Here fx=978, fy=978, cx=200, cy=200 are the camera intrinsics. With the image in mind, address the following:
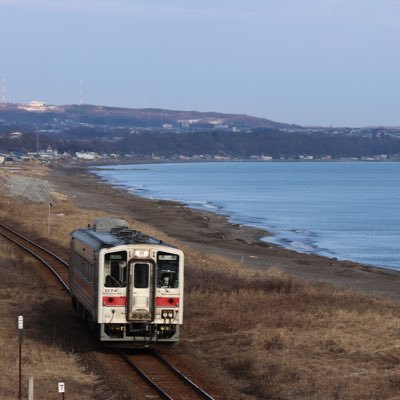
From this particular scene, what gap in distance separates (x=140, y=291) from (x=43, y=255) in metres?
21.5

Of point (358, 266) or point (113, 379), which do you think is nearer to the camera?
point (113, 379)

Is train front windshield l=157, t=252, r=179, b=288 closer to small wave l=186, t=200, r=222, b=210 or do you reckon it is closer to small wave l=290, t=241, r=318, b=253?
small wave l=290, t=241, r=318, b=253

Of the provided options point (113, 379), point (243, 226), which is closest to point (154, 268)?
point (113, 379)

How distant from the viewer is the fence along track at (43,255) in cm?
3631

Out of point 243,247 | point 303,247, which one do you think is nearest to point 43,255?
point 243,247

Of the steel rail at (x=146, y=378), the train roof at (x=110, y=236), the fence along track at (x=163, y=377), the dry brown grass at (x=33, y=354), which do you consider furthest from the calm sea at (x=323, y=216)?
the steel rail at (x=146, y=378)

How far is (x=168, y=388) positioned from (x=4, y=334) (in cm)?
743

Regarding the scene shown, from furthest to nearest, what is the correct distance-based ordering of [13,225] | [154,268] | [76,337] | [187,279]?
[13,225], [187,279], [76,337], [154,268]

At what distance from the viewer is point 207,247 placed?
61750 mm

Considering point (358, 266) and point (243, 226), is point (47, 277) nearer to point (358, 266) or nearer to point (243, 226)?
point (358, 266)

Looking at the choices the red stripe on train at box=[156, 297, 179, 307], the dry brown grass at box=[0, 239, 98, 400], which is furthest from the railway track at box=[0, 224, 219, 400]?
Answer: the red stripe on train at box=[156, 297, 179, 307]

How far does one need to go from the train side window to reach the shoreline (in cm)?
2142

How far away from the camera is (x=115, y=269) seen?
22203 mm

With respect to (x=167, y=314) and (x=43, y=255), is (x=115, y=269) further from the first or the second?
(x=43, y=255)
